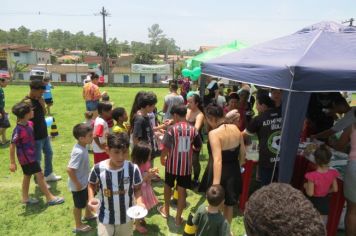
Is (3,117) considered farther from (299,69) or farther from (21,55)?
(21,55)

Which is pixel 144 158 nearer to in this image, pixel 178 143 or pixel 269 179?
pixel 178 143

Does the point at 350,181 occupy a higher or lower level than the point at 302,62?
lower

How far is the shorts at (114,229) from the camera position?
9.45 ft

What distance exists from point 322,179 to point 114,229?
7.60ft

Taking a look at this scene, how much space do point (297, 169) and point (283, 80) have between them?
1548 mm

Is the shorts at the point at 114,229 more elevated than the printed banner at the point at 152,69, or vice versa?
the shorts at the point at 114,229

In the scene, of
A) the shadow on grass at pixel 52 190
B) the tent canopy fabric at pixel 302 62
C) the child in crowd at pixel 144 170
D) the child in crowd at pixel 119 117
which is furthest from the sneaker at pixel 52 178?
the tent canopy fabric at pixel 302 62

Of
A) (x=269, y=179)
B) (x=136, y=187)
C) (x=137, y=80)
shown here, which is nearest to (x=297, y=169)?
(x=269, y=179)

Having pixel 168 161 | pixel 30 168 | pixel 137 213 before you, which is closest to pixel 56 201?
pixel 30 168

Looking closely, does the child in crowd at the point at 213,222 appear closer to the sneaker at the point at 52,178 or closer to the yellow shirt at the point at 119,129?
the yellow shirt at the point at 119,129

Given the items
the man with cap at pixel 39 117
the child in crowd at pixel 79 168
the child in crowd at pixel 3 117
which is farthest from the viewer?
the child in crowd at pixel 3 117

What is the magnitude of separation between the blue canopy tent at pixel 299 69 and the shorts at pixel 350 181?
0.64m

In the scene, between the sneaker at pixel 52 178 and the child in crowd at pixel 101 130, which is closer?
the child in crowd at pixel 101 130

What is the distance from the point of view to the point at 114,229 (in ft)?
9.57
